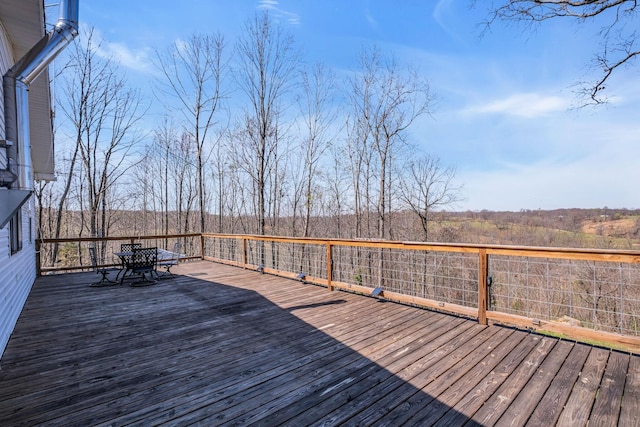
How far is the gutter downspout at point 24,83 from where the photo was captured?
314cm

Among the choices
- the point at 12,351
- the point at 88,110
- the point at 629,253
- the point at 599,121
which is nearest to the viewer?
the point at 629,253

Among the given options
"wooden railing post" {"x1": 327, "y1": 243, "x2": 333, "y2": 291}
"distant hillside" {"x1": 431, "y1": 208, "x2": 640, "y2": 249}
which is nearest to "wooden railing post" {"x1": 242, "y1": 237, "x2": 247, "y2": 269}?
"wooden railing post" {"x1": 327, "y1": 243, "x2": 333, "y2": 291}

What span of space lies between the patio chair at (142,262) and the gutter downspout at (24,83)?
261cm

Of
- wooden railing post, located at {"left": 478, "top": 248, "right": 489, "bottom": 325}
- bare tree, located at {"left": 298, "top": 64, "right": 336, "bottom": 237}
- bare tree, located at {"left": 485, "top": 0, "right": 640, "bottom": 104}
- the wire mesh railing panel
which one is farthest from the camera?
bare tree, located at {"left": 298, "top": 64, "right": 336, "bottom": 237}

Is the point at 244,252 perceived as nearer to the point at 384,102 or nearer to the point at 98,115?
the point at 384,102

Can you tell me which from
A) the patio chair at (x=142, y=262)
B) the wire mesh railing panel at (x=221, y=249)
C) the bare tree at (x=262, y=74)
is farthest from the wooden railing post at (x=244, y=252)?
the bare tree at (x=262, y=74)

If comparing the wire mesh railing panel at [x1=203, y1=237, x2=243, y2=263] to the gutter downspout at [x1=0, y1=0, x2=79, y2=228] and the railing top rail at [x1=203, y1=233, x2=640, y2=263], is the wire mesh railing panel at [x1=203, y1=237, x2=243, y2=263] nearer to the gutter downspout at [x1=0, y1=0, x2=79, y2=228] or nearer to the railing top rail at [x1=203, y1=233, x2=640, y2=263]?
the gutter downspout at [x1=0, y1=0, x2=79, y2=228]

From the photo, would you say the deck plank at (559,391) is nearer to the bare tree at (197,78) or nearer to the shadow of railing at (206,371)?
the shadow of railing at (206,371)

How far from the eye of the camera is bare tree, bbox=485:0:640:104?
6184 millimetres

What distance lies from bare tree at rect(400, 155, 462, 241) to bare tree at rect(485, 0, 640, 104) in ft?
22.4

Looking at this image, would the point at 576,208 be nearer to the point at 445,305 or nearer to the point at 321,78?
the point at 321,78

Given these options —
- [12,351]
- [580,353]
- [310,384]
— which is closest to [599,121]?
[580,353]

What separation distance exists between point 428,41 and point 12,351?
38.8 feet

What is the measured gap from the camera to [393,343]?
2920mm
